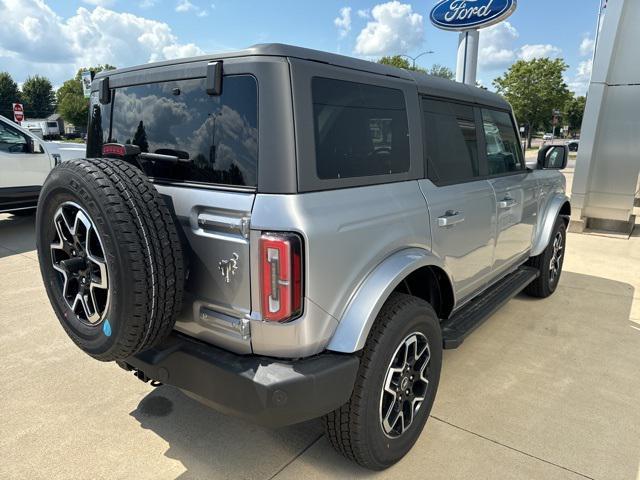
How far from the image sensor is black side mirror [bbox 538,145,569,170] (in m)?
4.28

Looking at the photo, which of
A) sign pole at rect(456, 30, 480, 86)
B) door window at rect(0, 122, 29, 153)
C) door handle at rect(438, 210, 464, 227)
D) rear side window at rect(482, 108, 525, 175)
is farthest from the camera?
sign pole at rect(456, 30, 480, 86)

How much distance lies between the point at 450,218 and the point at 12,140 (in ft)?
24.6

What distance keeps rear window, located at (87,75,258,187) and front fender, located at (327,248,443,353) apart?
68 cm

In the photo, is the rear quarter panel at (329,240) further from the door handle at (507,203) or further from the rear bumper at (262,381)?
the door handle at (507,203)

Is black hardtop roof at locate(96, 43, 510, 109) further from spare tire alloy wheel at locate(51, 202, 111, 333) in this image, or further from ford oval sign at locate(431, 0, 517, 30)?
ford oval sign at locate(431, 0, 517, 30)

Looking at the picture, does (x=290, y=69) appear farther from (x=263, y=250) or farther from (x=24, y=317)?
(x=24, y=317)

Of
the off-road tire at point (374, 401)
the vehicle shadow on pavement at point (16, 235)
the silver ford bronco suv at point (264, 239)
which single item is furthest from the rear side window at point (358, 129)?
the vehicle shadow on pavement at point (16, 235)

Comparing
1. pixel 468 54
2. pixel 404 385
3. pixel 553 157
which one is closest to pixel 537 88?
pixel 468 54

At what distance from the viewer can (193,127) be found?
2088 millimetres

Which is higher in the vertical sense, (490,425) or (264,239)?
(264,239)

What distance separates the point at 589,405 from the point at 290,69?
2.73 metres

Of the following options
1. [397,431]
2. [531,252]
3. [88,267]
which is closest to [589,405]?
[397,431]

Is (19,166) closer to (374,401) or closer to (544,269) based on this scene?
(374,401)

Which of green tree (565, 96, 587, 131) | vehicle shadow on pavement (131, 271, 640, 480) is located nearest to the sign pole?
vehicle shadow on pavement (131, 271, 640, 480)
